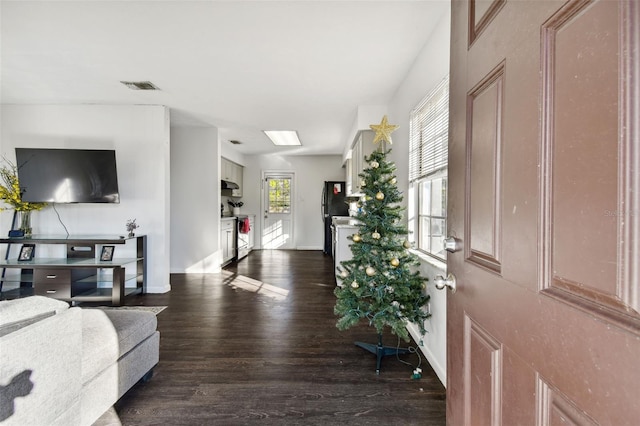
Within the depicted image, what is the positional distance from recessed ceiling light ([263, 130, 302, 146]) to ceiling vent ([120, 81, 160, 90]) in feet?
6.94

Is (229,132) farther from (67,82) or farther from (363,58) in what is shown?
(363,58)

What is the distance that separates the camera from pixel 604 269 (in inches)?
18.1

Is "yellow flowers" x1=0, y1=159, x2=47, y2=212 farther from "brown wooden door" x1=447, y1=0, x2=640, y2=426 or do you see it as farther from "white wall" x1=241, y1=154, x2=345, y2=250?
"brown wooden door" x1=447, y1=0, x2=640, y2=426

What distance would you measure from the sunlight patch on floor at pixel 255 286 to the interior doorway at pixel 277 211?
2.96 m

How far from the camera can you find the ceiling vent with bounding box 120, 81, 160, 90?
314 centimetres

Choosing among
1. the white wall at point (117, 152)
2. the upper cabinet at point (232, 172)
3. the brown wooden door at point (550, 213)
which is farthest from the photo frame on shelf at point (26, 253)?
the brown wooden door at point (550, 213)

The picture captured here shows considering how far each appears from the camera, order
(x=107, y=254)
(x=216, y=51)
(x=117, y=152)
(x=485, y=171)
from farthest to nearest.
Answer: (x=117, y=152) → (x=107, y=254) → (x=216, y=51) → (x=485, y=171)

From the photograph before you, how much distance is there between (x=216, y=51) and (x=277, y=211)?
5.54 metres

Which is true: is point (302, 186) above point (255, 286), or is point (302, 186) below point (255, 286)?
above

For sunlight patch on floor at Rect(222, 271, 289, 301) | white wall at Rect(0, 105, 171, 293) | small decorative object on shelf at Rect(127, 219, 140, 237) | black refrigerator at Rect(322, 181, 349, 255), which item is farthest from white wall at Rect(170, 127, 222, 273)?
black refrigerator at Rect(322, 181, 349, 255)

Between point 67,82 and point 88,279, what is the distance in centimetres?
225

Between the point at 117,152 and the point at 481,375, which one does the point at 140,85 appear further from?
the point at 481,375

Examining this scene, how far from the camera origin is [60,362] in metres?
1.21

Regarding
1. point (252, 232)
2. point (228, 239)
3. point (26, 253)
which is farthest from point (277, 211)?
point (26, 253)
